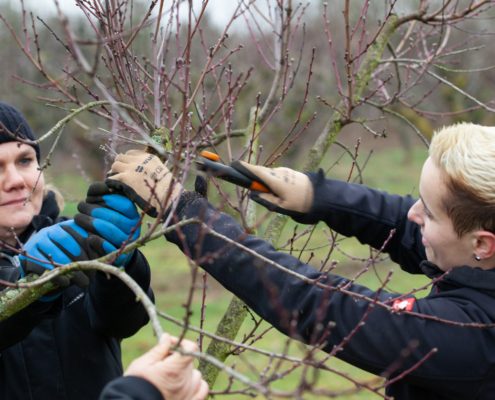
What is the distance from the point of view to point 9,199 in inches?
101

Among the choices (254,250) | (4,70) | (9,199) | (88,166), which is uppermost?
(254,250)

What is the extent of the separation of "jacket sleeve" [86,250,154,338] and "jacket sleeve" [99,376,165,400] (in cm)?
81

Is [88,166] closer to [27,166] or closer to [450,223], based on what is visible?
[27,166]

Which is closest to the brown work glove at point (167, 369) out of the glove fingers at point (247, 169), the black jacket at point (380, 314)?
the black jacket at point (380, 314)

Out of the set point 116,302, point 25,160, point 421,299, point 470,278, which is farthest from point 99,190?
point 470,278

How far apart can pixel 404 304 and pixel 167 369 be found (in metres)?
0.75

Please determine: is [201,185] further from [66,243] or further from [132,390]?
[132,390]

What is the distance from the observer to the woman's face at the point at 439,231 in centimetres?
199

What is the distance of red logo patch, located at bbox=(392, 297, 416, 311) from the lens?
190 cm

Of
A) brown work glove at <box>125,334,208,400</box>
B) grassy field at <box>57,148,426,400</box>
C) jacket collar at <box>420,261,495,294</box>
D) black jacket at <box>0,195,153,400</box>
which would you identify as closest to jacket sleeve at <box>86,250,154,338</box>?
black jacket at <box>0,195,153,400</box>

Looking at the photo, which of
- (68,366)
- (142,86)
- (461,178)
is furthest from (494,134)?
(68,366)

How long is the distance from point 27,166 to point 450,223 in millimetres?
1623

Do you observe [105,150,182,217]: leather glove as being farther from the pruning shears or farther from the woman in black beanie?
the woman in black beanie

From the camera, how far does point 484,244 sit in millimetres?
1966
